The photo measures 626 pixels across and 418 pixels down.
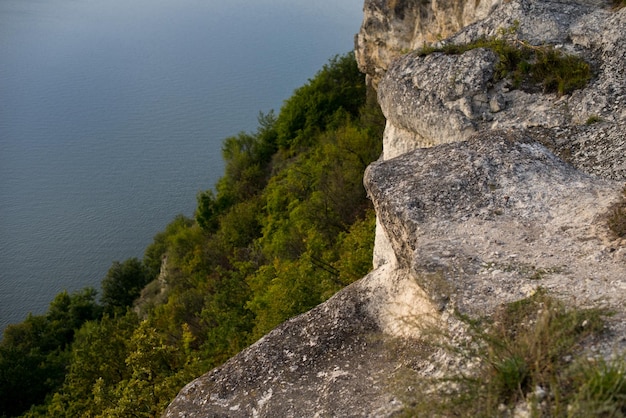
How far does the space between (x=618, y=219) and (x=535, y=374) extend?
224 centimetres

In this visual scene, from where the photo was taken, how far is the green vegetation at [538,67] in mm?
8117

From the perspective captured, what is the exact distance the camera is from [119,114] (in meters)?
33.8

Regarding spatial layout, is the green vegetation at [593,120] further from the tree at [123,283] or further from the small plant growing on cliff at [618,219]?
the tree at [123,283]

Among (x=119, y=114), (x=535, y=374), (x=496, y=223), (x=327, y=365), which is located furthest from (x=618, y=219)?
(x=119, y=114)

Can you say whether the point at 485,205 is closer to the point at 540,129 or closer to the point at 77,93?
the point at 540,129

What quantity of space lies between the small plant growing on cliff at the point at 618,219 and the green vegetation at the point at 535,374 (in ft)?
4.25

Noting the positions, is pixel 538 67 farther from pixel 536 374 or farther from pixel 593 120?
pixel 536 374

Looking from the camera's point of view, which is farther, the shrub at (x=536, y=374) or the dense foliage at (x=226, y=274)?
the dense foliage at (x=226, y=274)

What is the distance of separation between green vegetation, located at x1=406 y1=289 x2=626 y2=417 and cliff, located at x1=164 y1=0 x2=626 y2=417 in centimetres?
15

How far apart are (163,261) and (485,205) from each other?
981 inches

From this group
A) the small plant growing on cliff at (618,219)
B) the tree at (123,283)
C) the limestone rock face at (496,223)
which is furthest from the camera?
the tree at (123,283)

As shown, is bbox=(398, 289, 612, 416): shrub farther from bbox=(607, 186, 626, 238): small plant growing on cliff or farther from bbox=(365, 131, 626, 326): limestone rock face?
bbox=(607, 186, 626, 238): small plant growing on cliff

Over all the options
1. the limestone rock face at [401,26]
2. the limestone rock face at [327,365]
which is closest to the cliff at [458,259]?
the limestone rock face at [327,365]

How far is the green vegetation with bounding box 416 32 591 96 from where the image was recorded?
Answer: 8117 millimetres
